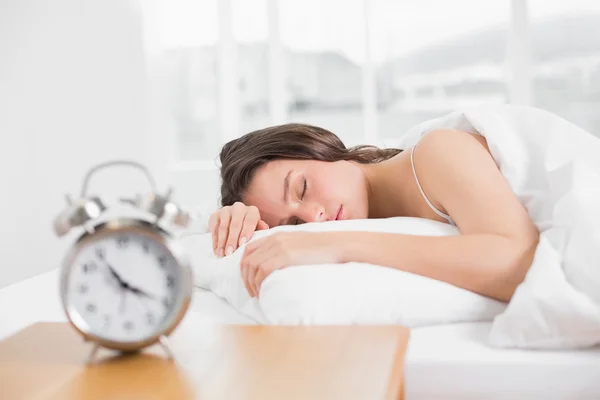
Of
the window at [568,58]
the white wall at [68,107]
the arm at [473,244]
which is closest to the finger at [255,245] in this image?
→ the arm at [473,244]

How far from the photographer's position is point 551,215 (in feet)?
5.54

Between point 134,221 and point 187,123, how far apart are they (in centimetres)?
458

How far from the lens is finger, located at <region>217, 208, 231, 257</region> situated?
1.87m

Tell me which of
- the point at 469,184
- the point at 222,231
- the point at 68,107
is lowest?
the point at 68,107

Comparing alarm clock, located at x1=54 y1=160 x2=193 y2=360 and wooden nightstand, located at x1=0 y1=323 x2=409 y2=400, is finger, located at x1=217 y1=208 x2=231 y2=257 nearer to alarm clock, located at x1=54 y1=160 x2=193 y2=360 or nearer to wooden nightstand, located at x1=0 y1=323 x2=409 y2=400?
wooden nightstand, located at x1=0 y1=323 x2=409 y2=400

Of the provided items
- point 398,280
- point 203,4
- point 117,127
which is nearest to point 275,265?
point 398,280

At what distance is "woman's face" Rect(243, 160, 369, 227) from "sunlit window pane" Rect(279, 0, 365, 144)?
11.2 ft

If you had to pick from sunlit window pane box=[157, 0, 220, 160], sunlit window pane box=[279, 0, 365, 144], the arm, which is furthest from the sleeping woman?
sunlit window pane box=[157, 0, 220, 160]

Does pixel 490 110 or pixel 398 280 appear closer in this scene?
pixel 398 280

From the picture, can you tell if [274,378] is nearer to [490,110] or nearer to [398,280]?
[398,280]

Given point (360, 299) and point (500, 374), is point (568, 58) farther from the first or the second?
point (500, 374)

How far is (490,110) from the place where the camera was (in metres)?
1.93

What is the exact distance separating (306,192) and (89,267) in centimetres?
97

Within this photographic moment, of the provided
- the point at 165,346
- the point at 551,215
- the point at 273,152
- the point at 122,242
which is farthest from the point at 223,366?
the point at 273,152
